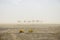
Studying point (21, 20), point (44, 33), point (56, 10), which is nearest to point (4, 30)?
point (21, 20)

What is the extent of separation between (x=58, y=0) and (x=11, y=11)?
0.65 meters

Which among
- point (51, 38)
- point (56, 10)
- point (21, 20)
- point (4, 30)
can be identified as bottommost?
point (51, 38)

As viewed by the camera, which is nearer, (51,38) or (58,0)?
(51,38)

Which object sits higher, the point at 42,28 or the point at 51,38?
the point at 42,28

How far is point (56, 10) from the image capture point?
1.40 meters

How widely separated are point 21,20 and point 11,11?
18 cm

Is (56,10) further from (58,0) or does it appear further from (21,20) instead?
(21,20)

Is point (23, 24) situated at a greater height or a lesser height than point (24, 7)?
lesser

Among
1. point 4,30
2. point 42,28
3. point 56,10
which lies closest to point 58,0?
point 56,10

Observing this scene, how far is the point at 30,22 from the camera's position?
1357mm

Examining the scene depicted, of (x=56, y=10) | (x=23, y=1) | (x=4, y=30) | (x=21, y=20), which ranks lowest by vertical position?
(x=4, y=30)

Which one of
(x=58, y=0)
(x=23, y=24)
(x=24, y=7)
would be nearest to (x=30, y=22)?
(x=23, y=24)

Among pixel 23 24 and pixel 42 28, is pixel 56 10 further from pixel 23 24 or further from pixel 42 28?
pixel 23 24

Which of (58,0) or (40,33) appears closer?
(40,33)
